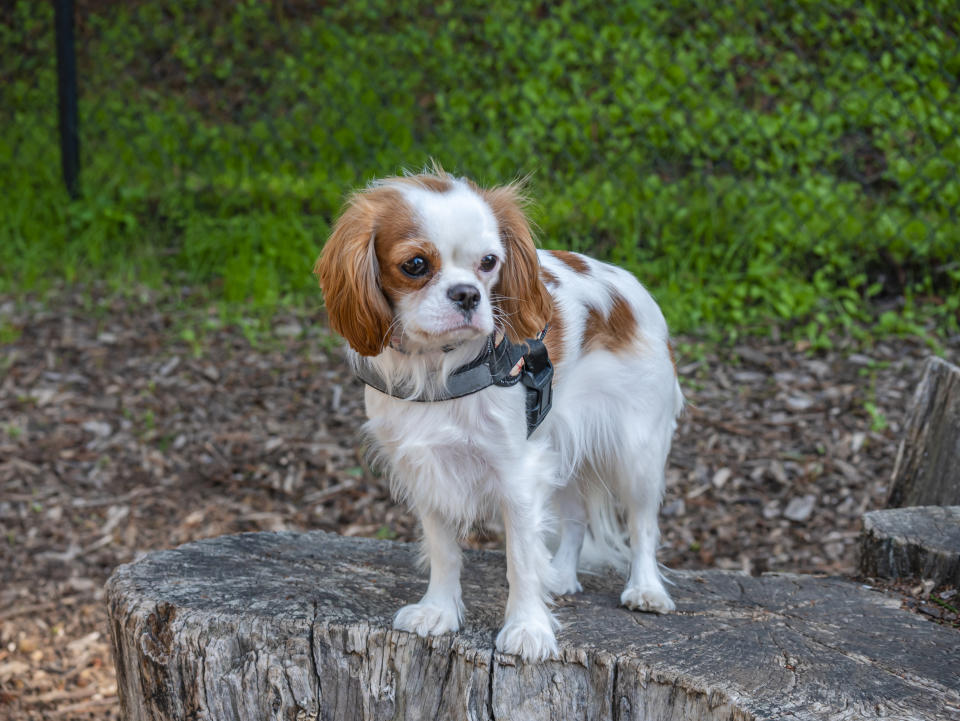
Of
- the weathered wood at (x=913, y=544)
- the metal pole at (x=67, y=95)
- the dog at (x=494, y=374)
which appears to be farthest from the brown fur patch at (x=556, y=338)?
the metal pole at (x=67, y=95)

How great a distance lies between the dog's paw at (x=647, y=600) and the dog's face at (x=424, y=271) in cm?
69

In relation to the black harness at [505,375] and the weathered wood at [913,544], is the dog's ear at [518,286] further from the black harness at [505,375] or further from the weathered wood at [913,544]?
the weathered wood at [913,544]

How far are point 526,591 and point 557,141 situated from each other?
4152mm

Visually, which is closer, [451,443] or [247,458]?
[451,443]

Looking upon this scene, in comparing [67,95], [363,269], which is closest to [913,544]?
[363,269]

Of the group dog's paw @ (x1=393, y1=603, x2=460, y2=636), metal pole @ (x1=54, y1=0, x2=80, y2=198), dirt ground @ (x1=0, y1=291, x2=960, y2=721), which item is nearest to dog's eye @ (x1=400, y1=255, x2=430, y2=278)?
dog's paw @ (x1=393, y1=603, x2=460, y2=636)

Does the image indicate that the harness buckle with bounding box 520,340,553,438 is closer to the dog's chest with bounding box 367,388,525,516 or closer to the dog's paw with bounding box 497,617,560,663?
the dog's chest with bounding box 367,388,525,516

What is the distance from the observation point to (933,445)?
10.3 feet

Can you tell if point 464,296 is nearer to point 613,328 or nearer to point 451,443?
point 451,443

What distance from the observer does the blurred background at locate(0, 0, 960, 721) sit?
3.89 meters

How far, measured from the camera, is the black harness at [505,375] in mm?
2156

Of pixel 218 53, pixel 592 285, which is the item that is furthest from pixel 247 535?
pixel 218 53

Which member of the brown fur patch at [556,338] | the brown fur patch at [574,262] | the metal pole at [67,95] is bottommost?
the brown fur patch at [556,338]

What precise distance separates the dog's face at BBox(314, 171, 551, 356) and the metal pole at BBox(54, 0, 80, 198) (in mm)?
4443
